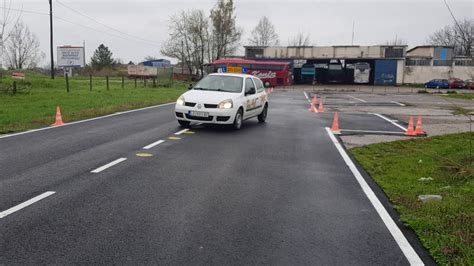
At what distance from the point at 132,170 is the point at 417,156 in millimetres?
6031

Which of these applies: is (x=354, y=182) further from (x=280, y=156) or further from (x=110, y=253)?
(x=110, y=253)

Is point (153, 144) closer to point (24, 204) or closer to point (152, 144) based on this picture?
point (152, 144)

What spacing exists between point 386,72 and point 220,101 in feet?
202

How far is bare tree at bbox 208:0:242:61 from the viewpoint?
70.7 metres

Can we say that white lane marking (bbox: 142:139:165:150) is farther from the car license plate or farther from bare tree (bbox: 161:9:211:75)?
bare tree (bbox: 161:9:211:75)

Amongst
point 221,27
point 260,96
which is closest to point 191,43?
point 221,27

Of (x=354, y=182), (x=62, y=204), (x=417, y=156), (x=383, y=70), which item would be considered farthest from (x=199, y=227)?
(x=383, y=70)

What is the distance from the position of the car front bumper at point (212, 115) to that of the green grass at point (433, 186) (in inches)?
142

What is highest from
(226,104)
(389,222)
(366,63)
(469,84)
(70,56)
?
(366,63)

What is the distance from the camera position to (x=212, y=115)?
1161cm

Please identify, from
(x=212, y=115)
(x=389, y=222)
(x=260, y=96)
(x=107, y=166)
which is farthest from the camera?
(x=260, y=96)

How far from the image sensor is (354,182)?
702 centimetres

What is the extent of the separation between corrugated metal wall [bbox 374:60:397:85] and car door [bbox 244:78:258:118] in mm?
59025

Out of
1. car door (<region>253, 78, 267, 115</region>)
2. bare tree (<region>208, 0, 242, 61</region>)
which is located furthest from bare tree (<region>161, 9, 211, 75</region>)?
car door (<region>253, 78, 267, 115</region>)
